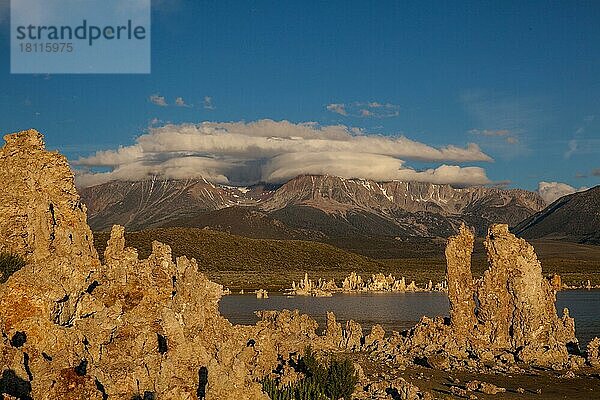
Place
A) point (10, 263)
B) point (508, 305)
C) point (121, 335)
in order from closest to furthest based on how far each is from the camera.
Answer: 1. point (121, 335)
2. point (10, 263)
3. point (508, 305)

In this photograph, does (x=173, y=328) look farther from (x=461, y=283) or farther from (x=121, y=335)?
(x=461, y=283)

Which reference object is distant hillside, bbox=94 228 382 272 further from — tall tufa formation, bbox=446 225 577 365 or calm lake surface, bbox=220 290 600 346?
tall tufa formation, bbox=446 225 577 365

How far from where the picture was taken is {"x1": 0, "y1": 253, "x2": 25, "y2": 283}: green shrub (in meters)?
29.5

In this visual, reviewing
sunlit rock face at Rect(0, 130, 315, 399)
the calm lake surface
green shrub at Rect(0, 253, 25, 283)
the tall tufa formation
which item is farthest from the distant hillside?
sunlit rock face at Rect(0, 130, 315, 399)

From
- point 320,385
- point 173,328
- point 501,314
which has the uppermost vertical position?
point 173,328

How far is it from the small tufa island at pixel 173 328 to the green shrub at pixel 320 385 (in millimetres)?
138

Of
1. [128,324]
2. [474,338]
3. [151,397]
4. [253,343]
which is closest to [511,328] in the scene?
[474,338]

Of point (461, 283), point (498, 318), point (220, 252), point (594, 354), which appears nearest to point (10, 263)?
point (461, 283)

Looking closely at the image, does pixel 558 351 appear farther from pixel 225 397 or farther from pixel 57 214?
pixel 57 214

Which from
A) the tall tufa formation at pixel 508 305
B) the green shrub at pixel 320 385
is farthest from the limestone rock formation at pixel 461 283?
the green shrub at pixel 320 385

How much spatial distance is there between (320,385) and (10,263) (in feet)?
55.1

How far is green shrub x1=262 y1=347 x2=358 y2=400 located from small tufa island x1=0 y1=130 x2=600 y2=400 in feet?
0.45

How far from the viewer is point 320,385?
23344 millimetres

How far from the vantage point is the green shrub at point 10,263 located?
96.6 ft
